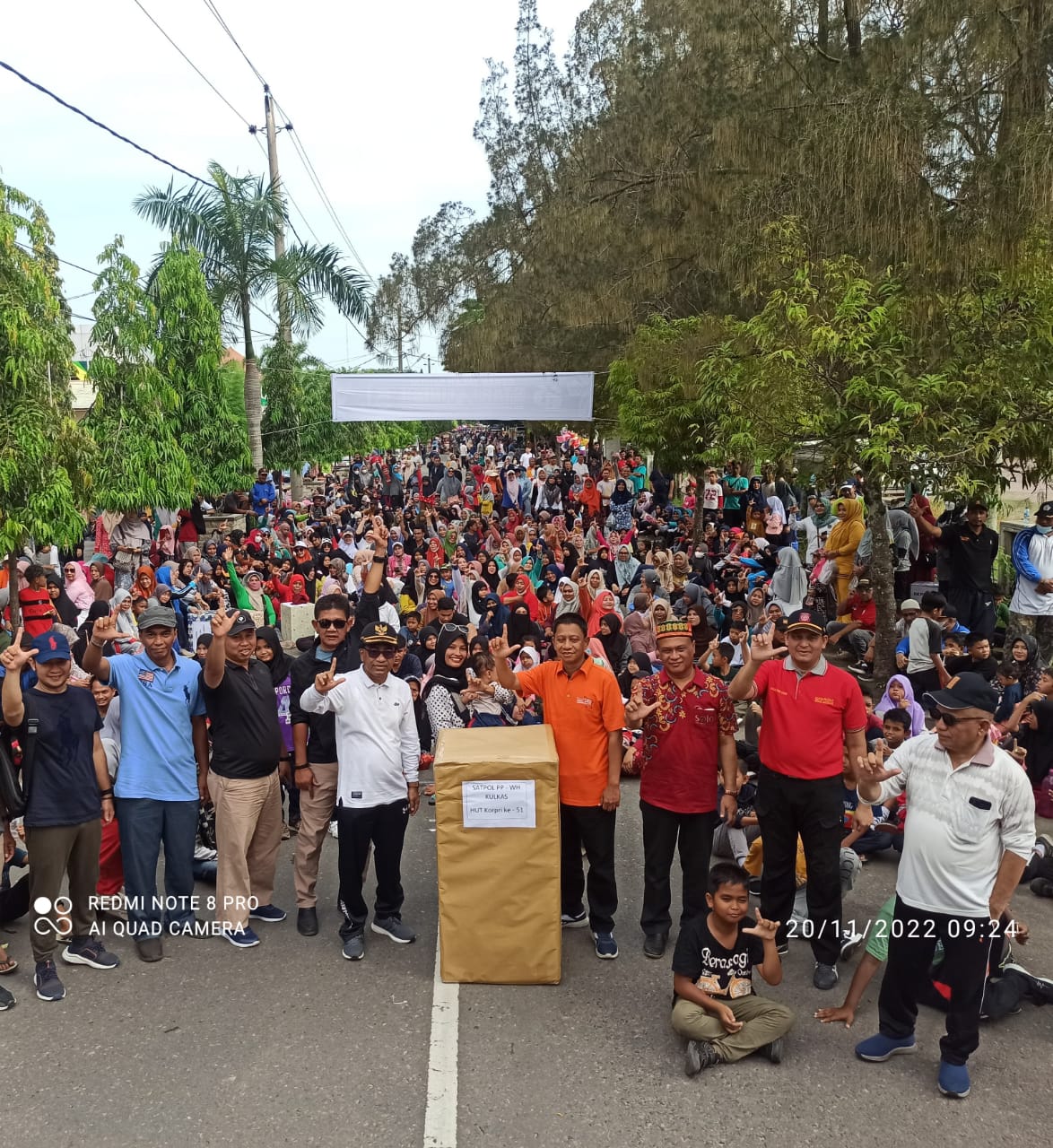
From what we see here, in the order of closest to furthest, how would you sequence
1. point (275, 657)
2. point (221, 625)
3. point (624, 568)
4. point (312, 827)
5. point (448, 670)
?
point (221, 625), point (312, 827), point (275, 657), point (448, 670), point (624, 568)

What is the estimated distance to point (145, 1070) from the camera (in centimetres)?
466

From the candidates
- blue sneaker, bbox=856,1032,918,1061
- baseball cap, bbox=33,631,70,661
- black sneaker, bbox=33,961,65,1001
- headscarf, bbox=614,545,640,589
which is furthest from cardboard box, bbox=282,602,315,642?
blue sneaker, bbox=856,1032,918,1061

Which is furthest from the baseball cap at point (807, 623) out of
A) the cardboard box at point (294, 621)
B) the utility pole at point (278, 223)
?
the utility pole at point (278, 223)

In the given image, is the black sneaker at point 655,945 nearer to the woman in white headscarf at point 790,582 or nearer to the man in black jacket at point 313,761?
the man in black jacket at point 313,761

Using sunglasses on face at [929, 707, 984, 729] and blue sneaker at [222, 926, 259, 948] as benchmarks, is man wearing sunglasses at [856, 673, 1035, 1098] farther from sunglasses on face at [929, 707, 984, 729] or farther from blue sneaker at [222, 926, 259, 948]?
blue sneaker at [222, 926, 259, 948]

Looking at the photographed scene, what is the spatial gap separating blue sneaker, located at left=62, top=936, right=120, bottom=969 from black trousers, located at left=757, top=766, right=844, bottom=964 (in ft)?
11.1

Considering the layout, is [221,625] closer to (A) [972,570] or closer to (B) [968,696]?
(B) [968,696]

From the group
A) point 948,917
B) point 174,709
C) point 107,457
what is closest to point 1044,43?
point 948,917

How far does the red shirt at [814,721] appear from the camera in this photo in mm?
5312

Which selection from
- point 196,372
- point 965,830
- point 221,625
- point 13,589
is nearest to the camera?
point 965,830

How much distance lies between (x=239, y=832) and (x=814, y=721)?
10.1 ft

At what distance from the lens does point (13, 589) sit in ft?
36.5

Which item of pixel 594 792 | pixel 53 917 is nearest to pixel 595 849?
pixel 594 792

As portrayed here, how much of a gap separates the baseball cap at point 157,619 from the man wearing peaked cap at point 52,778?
0.42 m
